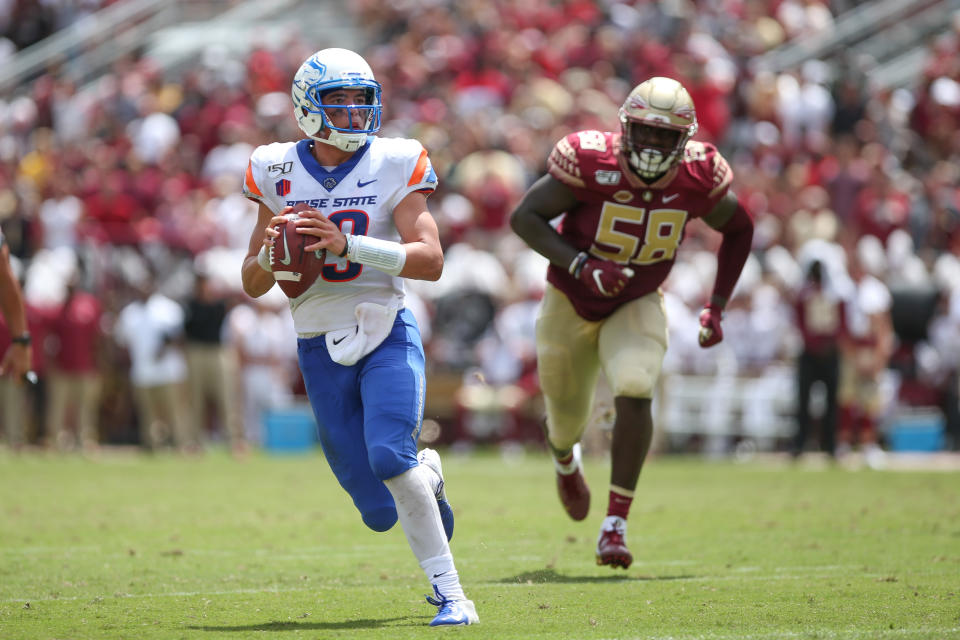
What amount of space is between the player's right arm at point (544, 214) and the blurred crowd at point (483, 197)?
7.62m

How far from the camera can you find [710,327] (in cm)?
710

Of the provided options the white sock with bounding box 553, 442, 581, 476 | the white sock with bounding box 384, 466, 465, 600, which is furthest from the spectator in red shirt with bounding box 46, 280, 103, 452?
the white sock with bounding box 384, 466, 465, 600

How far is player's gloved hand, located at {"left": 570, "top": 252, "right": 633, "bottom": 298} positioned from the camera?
6.54 m

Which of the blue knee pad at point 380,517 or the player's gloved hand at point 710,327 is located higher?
the player's gloved hand at point 710,327

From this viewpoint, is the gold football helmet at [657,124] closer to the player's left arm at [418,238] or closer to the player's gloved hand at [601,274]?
the player's gloved hand at [601,274]

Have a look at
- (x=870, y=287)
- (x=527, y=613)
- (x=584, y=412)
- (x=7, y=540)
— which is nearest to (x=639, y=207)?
(x=584, y=412)

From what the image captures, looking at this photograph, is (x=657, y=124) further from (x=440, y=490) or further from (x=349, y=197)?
(x=440, y=490)

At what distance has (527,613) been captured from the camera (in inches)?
214

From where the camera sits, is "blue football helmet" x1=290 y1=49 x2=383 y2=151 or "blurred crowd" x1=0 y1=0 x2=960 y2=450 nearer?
"blue football helmet" x1=290 y1=49 x2=383 y2=151

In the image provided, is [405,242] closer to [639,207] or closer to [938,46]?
[639,207]

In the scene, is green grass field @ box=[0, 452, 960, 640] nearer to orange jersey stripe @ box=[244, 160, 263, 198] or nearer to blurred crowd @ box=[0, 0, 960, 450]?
orange jersey stripe @ box=[244, 160, 263, 198]

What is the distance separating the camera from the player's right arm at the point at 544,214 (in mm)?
6836

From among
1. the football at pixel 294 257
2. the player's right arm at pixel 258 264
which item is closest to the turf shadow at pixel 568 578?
the player's right arm at pixel 258 264

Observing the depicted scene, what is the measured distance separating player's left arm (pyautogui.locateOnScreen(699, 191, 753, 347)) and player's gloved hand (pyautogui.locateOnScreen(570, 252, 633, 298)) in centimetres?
65
